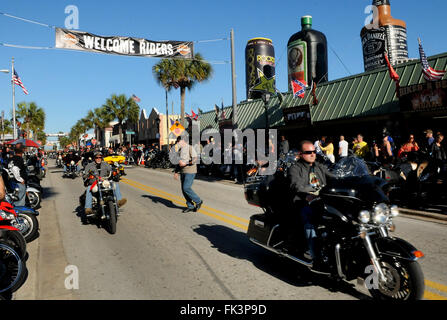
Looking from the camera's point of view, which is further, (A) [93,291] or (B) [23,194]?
(B) [23,194]

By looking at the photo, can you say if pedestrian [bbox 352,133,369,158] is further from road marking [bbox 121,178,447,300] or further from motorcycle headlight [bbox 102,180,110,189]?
motorcycle headlight [bbox 102,180,110,189]

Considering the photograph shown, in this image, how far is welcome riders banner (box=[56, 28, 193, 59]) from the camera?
14758 millimetres

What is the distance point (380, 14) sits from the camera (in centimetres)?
2477

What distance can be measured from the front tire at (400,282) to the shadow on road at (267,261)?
344 mm

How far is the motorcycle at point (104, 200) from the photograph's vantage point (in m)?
6.99

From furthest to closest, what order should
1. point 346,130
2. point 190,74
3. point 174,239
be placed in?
point 190,74 < point 346,130 < point 174,239

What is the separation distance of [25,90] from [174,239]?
2823cm

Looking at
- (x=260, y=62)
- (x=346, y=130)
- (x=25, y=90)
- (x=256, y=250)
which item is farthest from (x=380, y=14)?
(x=25, y=90)

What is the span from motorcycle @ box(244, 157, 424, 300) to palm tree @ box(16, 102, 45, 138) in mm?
61800

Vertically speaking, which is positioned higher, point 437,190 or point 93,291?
point 437,190

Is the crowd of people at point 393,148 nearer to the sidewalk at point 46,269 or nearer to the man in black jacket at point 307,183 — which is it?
the man in black jacket at point 307,183

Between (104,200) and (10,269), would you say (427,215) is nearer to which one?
(104,200)

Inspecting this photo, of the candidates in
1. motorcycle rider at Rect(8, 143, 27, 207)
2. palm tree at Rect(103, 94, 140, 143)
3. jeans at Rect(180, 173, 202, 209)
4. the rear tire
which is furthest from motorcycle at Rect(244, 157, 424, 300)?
palm tree at Rect(103, 94, 140, 143)
